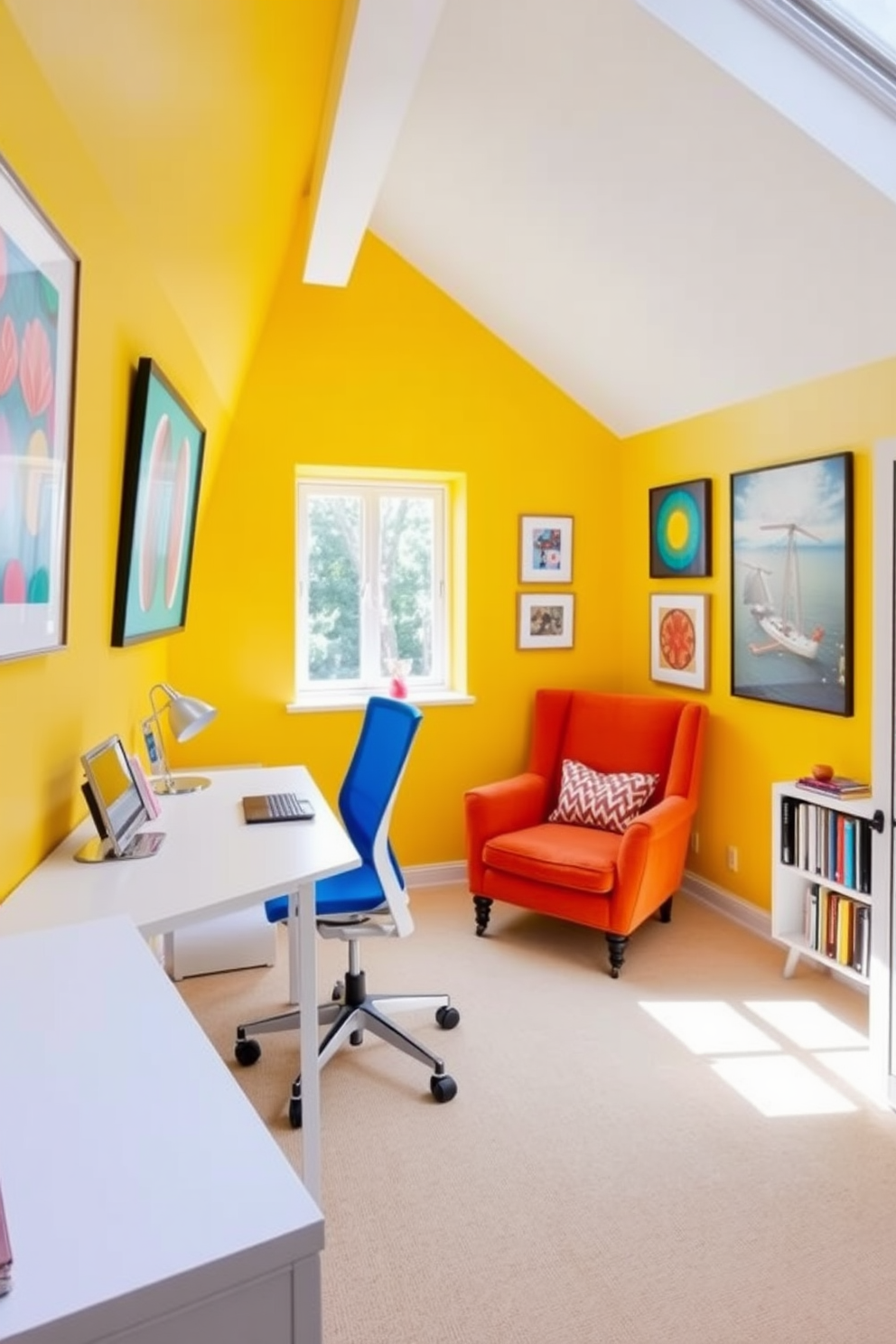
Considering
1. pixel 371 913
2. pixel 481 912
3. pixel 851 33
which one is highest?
pixel 851 33

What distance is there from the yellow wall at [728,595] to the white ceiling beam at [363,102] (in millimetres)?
1796

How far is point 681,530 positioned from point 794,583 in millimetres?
786

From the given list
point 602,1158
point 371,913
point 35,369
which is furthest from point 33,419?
point 602,1158

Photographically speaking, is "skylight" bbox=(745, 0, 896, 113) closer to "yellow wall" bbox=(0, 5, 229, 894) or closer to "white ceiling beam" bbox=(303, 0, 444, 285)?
"white ceiling beam" bbox=(303, 0, 444, 285)

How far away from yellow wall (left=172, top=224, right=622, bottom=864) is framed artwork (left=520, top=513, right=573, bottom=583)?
0.16 ft

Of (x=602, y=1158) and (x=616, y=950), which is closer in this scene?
(x=602, y=1158)

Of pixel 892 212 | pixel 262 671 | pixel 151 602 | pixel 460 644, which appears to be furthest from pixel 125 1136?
pixel 460 644

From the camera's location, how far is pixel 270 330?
3904mm

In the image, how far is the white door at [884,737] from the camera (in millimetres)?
2338

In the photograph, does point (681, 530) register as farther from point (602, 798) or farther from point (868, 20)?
point (868, 20)

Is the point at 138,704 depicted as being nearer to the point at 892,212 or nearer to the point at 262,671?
the point at 262,671

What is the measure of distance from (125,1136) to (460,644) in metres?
3.60

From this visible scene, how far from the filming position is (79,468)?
5.83 ft

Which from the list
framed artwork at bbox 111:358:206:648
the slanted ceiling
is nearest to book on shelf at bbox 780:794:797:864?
the slanted ceiling
